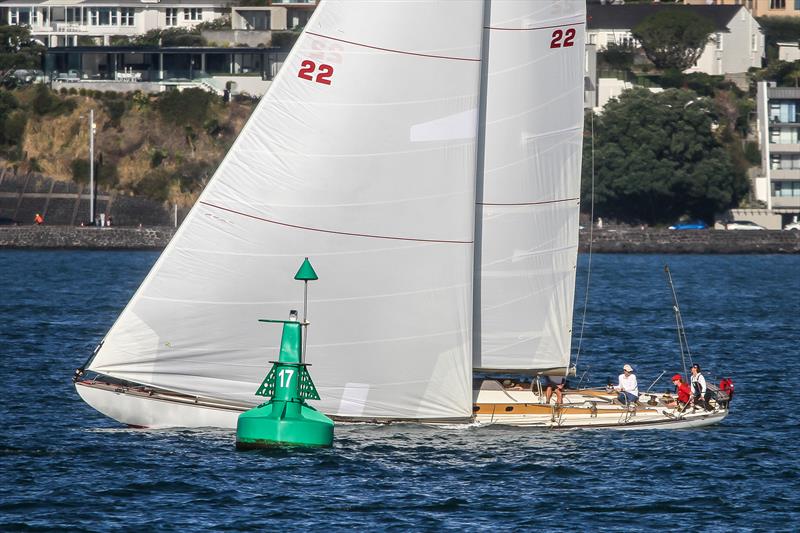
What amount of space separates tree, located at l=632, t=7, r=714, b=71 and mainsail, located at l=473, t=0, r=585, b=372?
137 metres

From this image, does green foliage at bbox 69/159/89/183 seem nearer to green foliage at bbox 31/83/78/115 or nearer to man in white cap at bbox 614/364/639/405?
green foliage at bbox 31/83/78/115

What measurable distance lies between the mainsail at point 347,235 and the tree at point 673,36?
139 meters

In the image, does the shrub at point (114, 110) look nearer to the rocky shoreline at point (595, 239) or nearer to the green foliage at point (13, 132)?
the green foliage at point (13, 132)

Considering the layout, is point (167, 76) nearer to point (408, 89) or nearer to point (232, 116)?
point (232, 116)

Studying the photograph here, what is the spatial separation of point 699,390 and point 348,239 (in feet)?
31.0

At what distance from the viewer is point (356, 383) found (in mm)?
30344

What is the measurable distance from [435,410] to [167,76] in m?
136

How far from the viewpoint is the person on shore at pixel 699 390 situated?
34.0 metres

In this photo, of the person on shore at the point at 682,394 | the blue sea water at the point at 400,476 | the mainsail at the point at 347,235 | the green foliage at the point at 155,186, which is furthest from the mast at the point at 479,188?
the green foliage at the point at 155,186

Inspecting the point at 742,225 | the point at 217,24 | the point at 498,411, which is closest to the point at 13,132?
the point at 217,24

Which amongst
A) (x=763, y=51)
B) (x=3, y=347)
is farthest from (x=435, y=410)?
(x=763, y=51)

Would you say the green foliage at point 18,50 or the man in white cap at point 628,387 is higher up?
the green foliage at point 18,50

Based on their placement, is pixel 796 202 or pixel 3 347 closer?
pixel 3 347

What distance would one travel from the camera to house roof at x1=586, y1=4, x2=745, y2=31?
173375 millimetres
